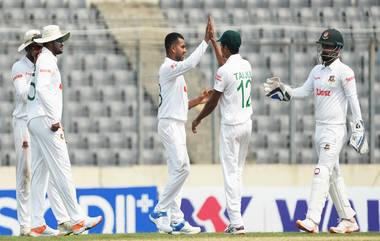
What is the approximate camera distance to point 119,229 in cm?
1891

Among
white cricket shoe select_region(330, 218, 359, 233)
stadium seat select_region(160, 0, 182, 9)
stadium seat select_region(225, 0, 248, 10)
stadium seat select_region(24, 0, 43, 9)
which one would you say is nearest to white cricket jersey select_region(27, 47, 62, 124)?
white cricket shoe select_region(330, 218, 359, 233)

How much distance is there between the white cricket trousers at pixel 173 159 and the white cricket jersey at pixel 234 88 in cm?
53

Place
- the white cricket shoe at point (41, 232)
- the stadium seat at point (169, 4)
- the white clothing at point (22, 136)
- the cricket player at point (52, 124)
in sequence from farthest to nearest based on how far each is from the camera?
1. the stadium seat at point (169, 4)
2. the white clothing at point (22, 136)
3. the white cricket shoe at point (41, 232)
4. the cricket player at point (52, 124)

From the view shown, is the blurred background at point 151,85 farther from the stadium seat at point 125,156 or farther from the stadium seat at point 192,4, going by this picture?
the stadium seat at point 192,4

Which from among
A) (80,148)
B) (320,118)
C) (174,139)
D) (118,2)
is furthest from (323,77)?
(118,2)

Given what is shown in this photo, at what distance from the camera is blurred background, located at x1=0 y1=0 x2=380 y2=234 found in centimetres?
1922

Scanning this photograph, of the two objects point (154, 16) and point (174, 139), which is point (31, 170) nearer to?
point (174, 139)

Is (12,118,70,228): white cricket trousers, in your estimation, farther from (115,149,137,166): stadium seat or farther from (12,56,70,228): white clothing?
(115,149,137,166): stadium seat

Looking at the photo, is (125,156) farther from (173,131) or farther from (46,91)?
(46,91)

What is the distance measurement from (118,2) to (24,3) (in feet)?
4.77

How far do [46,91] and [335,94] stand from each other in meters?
3.14

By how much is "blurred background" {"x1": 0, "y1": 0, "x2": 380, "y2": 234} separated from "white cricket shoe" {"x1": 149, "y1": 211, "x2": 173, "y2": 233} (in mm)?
4079

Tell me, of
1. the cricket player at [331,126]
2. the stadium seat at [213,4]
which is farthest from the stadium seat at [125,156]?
the cricket player at [331,126]

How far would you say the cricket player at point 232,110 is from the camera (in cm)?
1452
